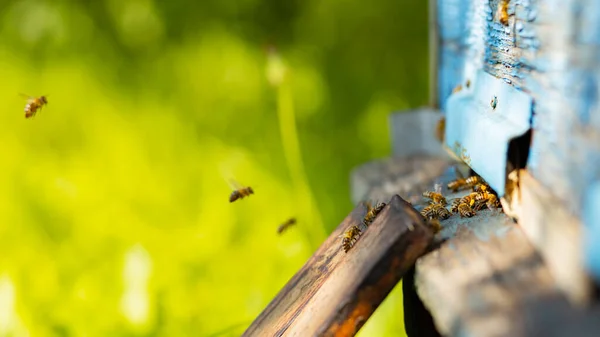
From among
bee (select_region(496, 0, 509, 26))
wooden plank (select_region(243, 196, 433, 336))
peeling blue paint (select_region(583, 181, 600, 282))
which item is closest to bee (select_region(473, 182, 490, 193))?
wooden plank (select_region(243, 196, 433, 336))

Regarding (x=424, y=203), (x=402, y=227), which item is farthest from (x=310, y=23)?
(x=402, y=227)

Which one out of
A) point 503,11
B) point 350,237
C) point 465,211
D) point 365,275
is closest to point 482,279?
point 365,275

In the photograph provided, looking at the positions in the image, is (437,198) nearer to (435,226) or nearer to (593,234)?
(435,226)

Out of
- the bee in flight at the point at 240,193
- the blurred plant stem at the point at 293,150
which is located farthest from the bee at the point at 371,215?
the blurred plant stem at the point at 293,150

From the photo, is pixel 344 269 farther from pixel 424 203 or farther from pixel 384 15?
pixel 384 15

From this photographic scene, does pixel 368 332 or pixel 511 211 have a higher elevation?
pixel 511 211

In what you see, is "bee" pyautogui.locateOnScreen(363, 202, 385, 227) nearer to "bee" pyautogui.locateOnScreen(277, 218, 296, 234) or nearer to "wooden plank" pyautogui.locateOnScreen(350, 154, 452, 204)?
"wooden plank" pyautogui.locateOnScreen(350, 154, 452, 204)

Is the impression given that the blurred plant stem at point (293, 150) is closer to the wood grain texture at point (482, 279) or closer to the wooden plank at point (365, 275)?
the wooden plank at point (365, 275)
